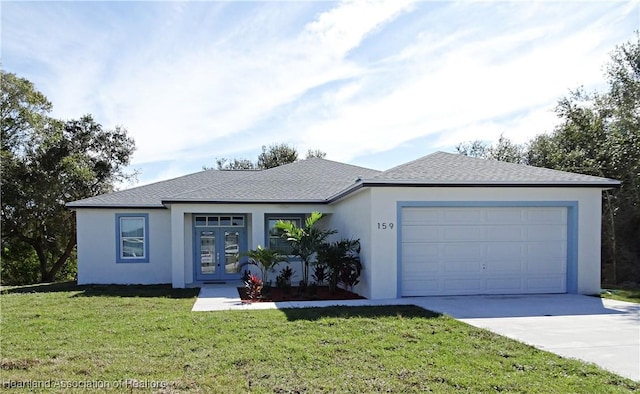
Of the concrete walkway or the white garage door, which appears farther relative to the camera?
the white garage door

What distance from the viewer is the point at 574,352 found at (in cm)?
667

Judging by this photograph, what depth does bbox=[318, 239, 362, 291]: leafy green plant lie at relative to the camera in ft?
42.8

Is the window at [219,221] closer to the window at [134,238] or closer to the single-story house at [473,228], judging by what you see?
the window at [134,238]

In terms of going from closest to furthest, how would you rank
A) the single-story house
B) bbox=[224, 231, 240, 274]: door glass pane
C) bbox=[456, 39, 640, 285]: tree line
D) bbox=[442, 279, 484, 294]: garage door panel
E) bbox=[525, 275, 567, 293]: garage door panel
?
the single-story house
bbox=[442, 279, 484, 294]: garage door panel
bbox=[525, 275, 567, 293]: garage door panel
bbox=[224, 231, 240, 274]: door glass pane
bbox=[456, 39, 640, 285]: tree line

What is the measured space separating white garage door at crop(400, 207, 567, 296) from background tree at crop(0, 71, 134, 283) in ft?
62.5

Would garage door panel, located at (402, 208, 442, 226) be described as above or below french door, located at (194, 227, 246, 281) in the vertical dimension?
above

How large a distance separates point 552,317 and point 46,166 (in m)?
24.3

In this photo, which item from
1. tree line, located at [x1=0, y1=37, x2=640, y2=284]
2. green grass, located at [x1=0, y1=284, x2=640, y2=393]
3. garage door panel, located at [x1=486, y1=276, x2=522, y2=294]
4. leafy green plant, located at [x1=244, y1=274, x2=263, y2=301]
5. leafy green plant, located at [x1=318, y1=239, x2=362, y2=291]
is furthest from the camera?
tree line, located at [x1=0, y1=37, x2=640, y2=284]

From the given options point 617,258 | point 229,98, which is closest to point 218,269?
point 229,98

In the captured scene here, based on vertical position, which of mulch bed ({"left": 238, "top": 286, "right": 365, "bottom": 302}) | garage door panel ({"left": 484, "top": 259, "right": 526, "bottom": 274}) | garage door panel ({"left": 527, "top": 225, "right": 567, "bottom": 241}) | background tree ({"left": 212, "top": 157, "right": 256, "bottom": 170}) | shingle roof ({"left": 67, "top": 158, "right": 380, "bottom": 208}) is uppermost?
background tree ({"left": 212, "top": 157, "right": 256, "bottom": 170})

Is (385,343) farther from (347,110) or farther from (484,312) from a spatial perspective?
(347,110)

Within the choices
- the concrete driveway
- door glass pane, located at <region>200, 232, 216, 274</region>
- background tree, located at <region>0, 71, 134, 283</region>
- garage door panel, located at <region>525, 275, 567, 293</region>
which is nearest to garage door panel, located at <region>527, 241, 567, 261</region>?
garage door panel, located at <region>525, 275, 567, 293</region>

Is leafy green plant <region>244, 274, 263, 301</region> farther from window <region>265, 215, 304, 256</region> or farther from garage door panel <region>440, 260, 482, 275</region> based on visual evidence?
window <region>265, 215, 304, 256</region>

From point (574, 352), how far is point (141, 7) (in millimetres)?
10049
